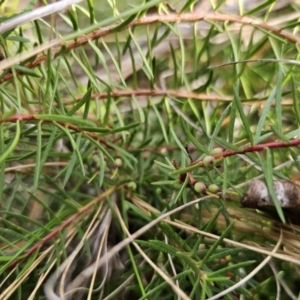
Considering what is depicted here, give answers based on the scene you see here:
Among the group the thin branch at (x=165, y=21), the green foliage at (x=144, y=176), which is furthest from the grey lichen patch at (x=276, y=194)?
the thin branch at (x=165, y=21)

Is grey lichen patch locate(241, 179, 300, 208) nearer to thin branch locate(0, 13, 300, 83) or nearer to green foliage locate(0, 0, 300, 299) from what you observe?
green foliage locate(0, 0, 300, 299)

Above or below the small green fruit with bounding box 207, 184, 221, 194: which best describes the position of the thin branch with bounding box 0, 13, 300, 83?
above

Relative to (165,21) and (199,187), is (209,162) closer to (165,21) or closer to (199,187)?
(199,187)

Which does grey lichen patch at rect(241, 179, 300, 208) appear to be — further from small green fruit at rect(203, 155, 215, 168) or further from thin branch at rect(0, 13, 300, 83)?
thin branch at rect(0, 13, 300, 83)

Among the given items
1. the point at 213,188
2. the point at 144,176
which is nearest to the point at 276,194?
the point at 213,188

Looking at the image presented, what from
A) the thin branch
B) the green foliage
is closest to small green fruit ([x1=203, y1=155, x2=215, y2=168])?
the green foliage

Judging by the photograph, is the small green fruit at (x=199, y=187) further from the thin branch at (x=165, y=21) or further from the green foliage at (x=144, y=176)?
the thin branch at (x=165, y=21)

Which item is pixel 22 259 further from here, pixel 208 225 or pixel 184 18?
pixel 184 18

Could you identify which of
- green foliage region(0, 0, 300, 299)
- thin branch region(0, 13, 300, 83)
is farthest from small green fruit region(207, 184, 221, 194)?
thin branch region(0, 13, 300, 83)
